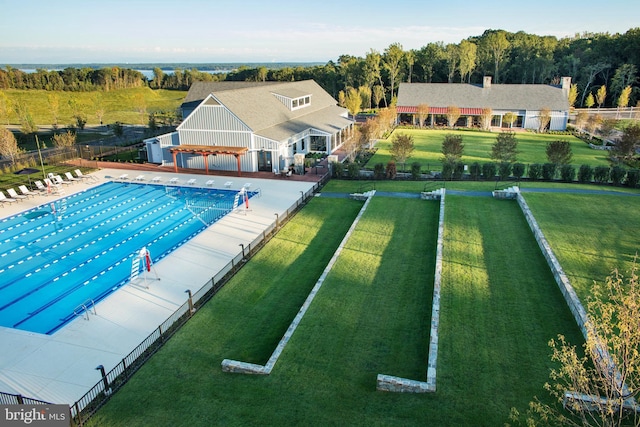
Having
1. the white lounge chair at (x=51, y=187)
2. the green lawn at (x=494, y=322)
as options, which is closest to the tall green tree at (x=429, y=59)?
the green lawn at (x=494, y=322)

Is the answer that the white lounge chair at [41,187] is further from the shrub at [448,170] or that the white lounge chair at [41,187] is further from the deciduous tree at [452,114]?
the deciduous tree at [452,114]

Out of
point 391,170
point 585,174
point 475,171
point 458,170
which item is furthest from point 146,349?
point 585,174

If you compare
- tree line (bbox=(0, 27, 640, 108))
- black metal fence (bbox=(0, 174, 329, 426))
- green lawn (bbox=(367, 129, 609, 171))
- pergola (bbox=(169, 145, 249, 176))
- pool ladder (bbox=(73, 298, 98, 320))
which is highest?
tree line (bbox=(0, 27, 640, 108))

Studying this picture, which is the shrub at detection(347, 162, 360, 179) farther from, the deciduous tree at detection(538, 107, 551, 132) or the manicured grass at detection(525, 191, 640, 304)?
the deciduous tree at detection(538, 107, 551, 132)

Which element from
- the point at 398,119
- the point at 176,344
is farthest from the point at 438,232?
the point at 398,119

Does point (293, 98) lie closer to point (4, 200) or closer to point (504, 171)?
point (504, 171)

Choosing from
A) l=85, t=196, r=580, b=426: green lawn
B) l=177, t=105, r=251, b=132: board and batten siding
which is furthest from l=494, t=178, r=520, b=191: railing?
l=177, t=105, r=251, b=132: board and batten siding
